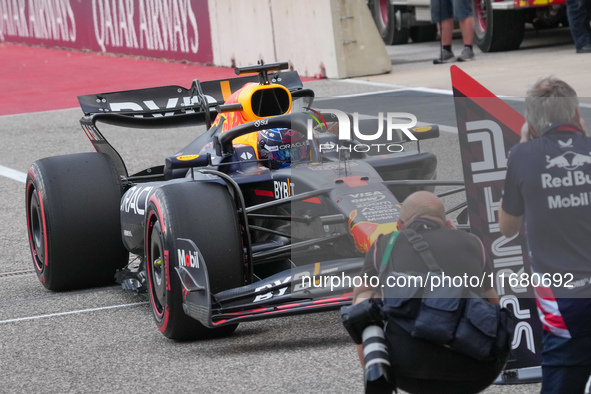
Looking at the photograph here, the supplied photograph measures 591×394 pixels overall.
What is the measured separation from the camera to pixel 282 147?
20.3 ft

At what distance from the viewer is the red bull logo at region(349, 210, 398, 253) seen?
4945 millimetres

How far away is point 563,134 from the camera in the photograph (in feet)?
11.0

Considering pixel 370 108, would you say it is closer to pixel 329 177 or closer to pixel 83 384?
pixel 329 177

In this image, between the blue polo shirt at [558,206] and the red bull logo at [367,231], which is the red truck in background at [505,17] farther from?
the blue polo shirt at [558,206]

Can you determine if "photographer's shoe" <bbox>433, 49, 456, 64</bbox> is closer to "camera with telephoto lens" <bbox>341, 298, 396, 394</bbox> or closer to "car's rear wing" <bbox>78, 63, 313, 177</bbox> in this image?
"car's rear wing" <bbox>78, 63, 313, 177</bbox>

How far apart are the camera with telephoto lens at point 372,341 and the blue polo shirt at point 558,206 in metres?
0.52

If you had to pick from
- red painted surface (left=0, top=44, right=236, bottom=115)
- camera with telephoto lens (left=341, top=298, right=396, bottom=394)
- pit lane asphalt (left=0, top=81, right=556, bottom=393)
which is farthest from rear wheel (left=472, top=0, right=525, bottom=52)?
camera with telephoto lens (left=341, top=298, right=396, bottom=394)

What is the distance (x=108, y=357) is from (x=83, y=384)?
0.40m

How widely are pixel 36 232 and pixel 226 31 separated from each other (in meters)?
11.9

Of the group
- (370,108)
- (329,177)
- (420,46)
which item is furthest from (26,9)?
(329,177)

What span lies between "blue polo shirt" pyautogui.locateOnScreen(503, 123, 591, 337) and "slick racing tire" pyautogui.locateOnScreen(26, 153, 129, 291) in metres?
3.53

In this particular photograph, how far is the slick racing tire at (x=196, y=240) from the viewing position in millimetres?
5039

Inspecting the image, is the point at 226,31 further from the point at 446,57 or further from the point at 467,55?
the point at 467,55

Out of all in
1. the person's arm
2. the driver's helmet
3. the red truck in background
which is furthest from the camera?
the red truck in background
